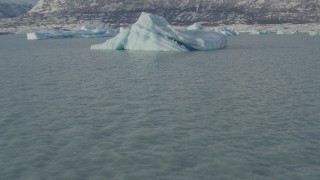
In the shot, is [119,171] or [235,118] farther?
[235,118]

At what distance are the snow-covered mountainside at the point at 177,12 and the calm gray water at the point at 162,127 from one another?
9658 centimetres

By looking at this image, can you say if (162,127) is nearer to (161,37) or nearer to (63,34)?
(161,37)

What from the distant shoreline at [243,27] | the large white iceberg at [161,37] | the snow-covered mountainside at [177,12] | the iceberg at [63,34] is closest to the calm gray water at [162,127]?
the large white iceberg at [161,37]

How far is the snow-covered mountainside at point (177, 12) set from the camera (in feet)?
383

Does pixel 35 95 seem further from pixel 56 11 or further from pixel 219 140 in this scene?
pixel 56 11

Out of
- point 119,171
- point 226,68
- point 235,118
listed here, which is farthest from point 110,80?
point 119,171

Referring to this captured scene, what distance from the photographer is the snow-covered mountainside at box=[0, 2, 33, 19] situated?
16590cm

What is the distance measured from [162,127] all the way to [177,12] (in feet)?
374

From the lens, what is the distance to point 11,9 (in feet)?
575

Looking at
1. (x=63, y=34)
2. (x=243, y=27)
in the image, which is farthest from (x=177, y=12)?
(x=63, y=34)

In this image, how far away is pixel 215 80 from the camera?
22.3 metres

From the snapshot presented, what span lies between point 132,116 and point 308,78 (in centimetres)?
1203

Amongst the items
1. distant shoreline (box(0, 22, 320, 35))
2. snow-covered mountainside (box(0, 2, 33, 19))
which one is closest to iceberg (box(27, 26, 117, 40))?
distant shoreline (box(0, 22, 320, 35))

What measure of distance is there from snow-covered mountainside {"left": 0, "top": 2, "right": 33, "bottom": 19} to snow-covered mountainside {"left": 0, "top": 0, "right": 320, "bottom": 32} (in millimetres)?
39606
